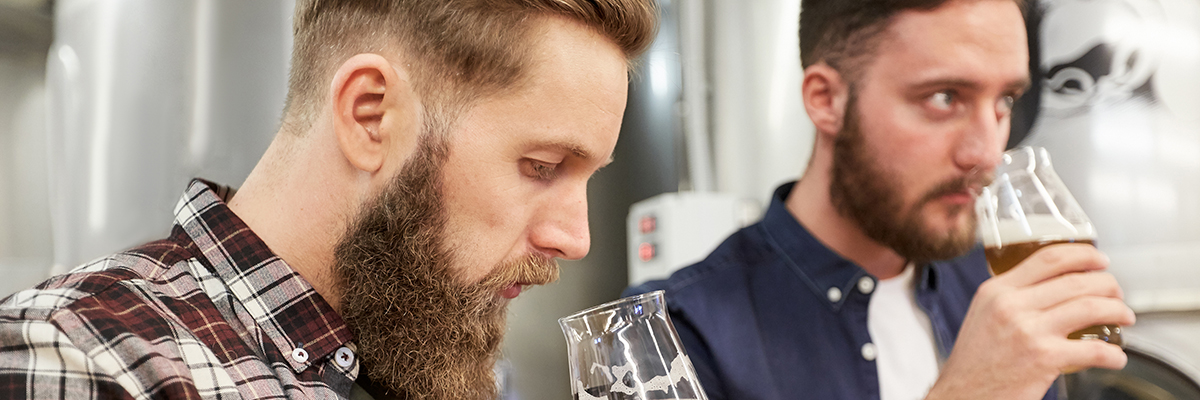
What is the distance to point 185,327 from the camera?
59cm

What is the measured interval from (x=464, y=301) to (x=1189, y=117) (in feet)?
3.49

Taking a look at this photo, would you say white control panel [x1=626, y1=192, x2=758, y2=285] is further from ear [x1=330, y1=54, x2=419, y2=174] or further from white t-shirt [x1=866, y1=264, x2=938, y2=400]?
ear [x1=330, y1=54, x2=419, y2=174]

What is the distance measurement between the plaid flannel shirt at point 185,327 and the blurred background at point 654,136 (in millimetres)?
392

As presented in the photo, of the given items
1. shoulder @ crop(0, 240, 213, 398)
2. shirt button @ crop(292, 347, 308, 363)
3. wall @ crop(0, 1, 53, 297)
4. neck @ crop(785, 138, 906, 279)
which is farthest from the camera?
neck @ crop(785, 138, 906, 279)

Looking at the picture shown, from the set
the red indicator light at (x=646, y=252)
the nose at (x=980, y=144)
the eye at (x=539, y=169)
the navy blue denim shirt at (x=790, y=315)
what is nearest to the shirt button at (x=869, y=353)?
the navy blue denim shirt at (x=790, y=315)

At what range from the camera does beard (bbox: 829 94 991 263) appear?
1.06 meters

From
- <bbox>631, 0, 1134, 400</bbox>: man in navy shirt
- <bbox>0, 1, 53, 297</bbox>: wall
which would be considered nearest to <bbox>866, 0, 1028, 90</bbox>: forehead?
<bbox>631, 0, 1134, 400</bbox>: man in navy shirt

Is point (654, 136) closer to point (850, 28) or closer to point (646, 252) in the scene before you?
point (646, 252)

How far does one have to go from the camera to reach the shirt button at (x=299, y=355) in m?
0.67

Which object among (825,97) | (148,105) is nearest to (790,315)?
(825,97)

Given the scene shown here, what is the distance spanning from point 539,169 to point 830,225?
51 cm

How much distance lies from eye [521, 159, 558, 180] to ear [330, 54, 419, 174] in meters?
0.10

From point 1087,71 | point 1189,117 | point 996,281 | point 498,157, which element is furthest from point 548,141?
point 1189,117

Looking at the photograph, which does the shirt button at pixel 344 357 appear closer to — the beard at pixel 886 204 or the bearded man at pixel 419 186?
the bearded man at pixel 419 186
